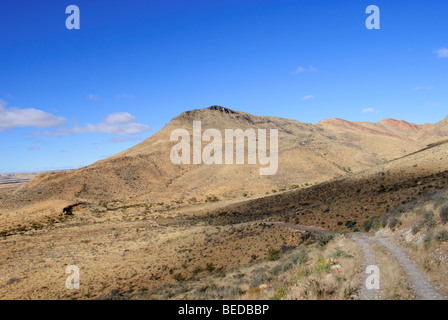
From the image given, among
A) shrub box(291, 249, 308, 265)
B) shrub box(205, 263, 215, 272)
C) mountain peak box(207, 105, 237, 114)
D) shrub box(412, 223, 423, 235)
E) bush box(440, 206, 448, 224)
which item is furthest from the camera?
mountain peak box(207, 105, 237, 114)

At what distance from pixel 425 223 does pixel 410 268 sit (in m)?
3.91

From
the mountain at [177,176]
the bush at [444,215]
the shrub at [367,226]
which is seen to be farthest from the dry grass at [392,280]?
the mountain at [177,176]

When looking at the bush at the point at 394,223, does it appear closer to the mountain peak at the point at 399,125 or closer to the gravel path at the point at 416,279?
the gravel path at the point at 416,279

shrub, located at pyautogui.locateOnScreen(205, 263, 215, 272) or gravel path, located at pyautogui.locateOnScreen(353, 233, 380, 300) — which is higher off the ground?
gravel path, located at pyautogui.locateOnScreen(353, 233, 380, 300)

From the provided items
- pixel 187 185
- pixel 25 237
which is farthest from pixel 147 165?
pixel 25 237

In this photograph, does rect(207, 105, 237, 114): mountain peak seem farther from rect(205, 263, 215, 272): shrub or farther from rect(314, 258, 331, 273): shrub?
rect(314, 258, 331, 273): shrub

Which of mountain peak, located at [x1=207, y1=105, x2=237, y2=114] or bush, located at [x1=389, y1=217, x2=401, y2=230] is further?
mountain peak, located at [x1=207, y1=105, x2=237, y2=114]
